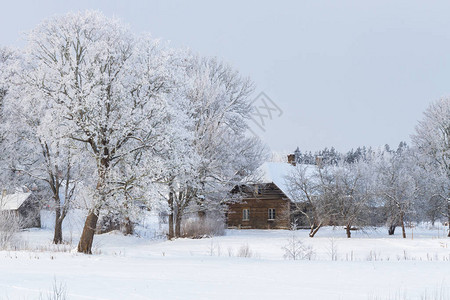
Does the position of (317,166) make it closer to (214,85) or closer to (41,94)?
(214,85)

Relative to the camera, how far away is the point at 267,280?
34.4 ft

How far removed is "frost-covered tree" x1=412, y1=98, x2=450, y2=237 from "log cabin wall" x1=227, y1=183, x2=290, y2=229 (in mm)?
12926

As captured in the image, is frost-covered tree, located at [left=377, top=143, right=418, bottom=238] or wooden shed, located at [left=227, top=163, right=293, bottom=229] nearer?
frost-covered tree, located at [left=377, top=143, right=418, bottom=238]

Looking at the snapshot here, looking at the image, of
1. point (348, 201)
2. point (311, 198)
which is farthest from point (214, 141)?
point (348, 201)

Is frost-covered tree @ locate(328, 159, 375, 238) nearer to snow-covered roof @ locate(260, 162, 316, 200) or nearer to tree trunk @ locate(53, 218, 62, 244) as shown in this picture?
snow-covered roof @ locate(260, 162, 316, 200)

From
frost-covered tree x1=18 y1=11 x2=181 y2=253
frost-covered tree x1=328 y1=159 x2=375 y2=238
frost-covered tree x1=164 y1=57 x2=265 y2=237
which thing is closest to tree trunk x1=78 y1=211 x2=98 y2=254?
frost-covered tree x1=18 y1=11 x2=181 y2=253

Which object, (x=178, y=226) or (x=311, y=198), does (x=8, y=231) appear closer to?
(x=178, y=226)

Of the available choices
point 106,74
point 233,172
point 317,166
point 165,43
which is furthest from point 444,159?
point 106,74

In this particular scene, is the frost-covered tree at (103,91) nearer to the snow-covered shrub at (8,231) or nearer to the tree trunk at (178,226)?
the snow-covered shrub at (8,231)

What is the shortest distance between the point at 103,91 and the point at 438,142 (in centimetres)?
3110

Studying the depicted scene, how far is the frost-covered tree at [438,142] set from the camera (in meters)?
36.7

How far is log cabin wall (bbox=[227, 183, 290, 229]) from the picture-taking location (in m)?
43.3

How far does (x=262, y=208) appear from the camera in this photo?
44.2 m

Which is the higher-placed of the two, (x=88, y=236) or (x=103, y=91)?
(x=103, y=91)
